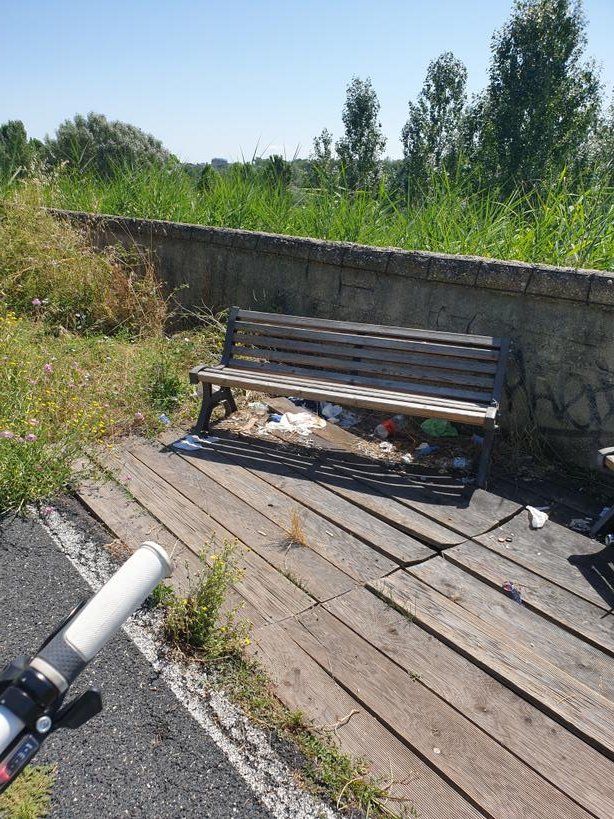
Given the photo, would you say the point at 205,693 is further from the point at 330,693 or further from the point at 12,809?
the point at 12,809

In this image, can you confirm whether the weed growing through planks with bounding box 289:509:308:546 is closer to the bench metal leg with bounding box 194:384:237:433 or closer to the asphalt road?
the asphalt road

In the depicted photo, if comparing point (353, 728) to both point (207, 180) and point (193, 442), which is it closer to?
point (193, 442)

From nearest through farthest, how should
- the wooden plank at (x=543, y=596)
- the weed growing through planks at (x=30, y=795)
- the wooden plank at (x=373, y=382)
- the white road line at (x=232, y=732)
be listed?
the weed growing through planks at (x=30, y=795), the white road line at (x=232, y=732), the wooden plank at (x=543, y=596), the wooden plank at (x=373, y=382)

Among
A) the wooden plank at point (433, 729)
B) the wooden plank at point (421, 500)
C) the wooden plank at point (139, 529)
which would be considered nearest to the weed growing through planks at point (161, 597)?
the wooden plank at point (139, 529)

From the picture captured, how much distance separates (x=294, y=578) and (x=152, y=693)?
33.5 inches

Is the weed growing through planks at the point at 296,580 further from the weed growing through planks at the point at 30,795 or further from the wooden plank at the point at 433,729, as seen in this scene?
the weed growing through planks at the point at 30,795

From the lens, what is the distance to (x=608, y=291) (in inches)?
141

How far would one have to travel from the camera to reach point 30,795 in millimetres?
1734

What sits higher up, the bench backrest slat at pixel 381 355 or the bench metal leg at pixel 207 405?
the bench backrest slat at pixel 381 355

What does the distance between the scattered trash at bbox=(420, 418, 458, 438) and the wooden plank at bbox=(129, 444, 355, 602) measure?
1637 mm

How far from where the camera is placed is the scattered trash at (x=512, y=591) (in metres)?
2.76

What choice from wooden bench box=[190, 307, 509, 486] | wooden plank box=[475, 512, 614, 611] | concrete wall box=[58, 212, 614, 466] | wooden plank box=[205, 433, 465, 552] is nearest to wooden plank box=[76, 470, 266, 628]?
wooden plank box=[205, 433, 465, 552]

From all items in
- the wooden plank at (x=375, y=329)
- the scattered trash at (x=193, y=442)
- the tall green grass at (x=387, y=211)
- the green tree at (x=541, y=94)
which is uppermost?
the green tree at (x=541, y=94)

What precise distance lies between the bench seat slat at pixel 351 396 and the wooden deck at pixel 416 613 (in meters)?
0.44
